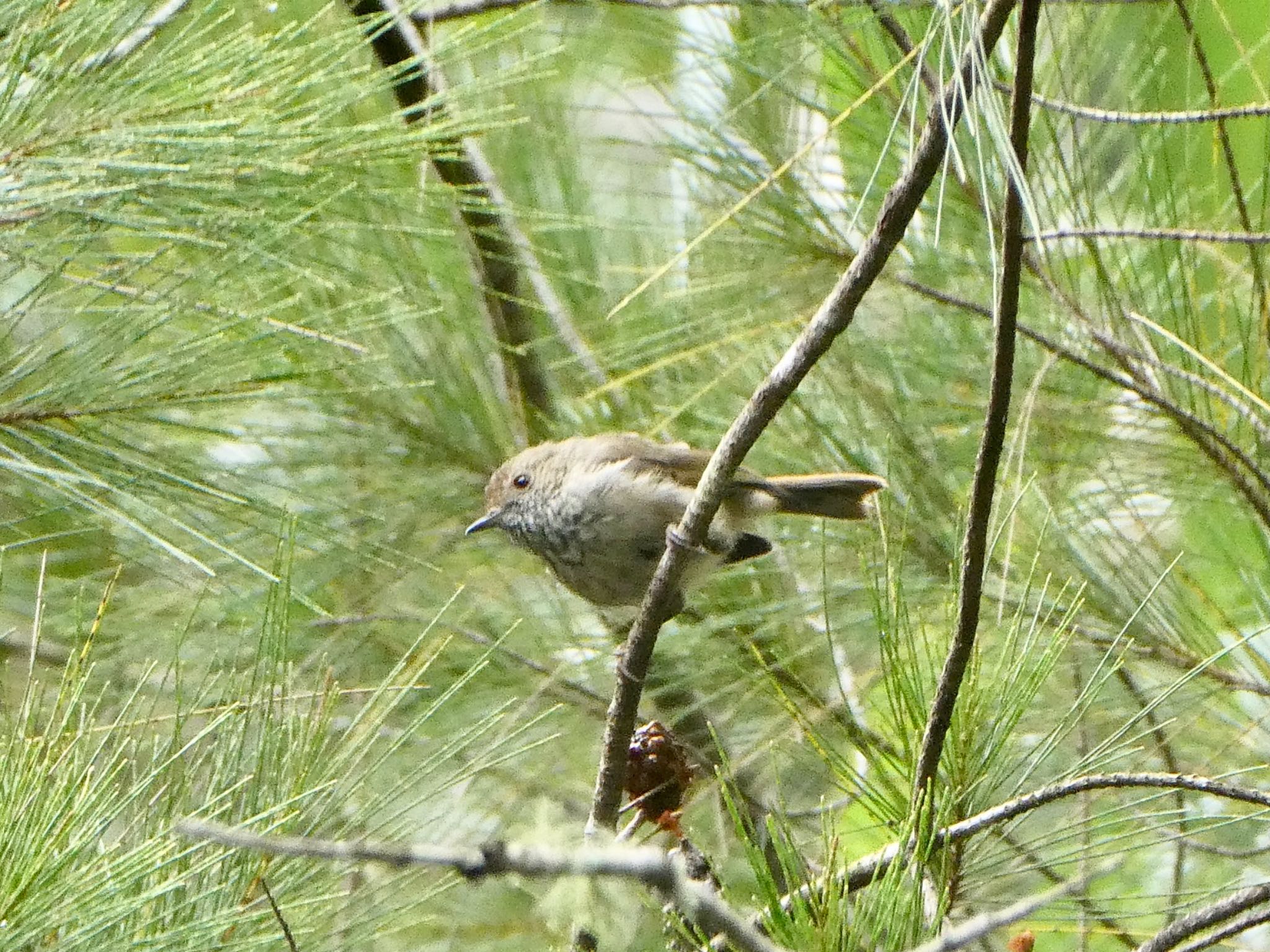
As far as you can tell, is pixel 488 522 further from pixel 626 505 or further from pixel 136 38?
pixel 136 38

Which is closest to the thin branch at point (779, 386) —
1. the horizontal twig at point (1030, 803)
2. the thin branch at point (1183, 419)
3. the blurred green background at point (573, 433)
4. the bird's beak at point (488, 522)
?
the blurred green background at point (573, 433)

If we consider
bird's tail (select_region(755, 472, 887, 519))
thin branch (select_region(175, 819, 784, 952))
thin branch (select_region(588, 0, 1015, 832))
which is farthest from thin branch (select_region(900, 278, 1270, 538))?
thin branch (select_region(175, 819, 784, 952))

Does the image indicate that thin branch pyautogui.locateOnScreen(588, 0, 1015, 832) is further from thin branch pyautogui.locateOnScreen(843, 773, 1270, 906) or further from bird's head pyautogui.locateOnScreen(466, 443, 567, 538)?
bird's head pyautogui.locateOnScreen(466, 443, 567, 538)

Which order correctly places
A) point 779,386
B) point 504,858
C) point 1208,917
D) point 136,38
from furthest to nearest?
point 136,38 → point 779,386 → point 1208,917 → point 504,858

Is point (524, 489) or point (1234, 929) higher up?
point (524, 489)

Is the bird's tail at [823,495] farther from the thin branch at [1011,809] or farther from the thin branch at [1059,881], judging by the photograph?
the thin branch at [1011,809]

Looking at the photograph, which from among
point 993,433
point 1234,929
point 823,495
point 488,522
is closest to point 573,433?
point 488,522
